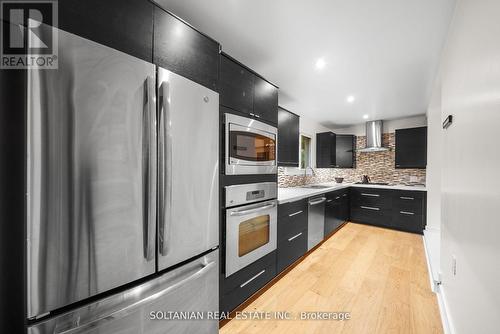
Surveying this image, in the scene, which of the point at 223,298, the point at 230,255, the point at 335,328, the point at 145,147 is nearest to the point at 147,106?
the point at 145,147

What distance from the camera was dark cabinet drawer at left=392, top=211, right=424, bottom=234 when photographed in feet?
12.2

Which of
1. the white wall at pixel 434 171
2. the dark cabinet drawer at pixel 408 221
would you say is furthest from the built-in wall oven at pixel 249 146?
the dark cabinet drawer at pixel 408 221

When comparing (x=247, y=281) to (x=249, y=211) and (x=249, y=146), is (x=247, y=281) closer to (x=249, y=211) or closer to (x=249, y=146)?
A: (x=249, y=211)

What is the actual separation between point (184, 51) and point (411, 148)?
15.5 ft

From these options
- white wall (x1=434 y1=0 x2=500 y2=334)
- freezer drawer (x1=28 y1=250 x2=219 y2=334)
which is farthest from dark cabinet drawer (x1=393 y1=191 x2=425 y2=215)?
freezer drawer (x1=28 y1=250 x2=219 y2=334)

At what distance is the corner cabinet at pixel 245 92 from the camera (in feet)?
5.09

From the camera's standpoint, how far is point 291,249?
2434mm

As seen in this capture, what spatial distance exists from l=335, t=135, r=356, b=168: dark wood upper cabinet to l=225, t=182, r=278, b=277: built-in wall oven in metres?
3.66

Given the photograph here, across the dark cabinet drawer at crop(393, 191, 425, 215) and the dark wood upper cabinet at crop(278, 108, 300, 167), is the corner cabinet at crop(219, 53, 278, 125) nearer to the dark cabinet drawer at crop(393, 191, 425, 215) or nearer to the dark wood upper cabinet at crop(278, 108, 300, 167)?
the dark wood upper cabinet at crop(278, 108, 300, 167)

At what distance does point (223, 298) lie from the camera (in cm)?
155

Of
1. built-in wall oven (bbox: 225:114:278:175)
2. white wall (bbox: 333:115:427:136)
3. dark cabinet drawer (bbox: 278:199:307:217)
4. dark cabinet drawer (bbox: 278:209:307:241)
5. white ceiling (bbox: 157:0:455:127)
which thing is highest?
white ceiling (bbox: 157:0:455:127)

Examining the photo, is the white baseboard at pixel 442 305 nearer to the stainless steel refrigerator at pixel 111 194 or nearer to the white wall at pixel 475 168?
the white wall at pixel 475 168

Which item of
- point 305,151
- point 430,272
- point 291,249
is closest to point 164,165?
point 291,249

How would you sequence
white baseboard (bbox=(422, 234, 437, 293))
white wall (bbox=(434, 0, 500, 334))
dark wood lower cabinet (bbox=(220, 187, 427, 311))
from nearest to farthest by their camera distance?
white wall (bbox=(434, 0, 500, 334)) < dark wood lower cabinet (bbox=(220, 187, 427, 311)) < white baseboard (bbox=(422, 234, 437, 293))
